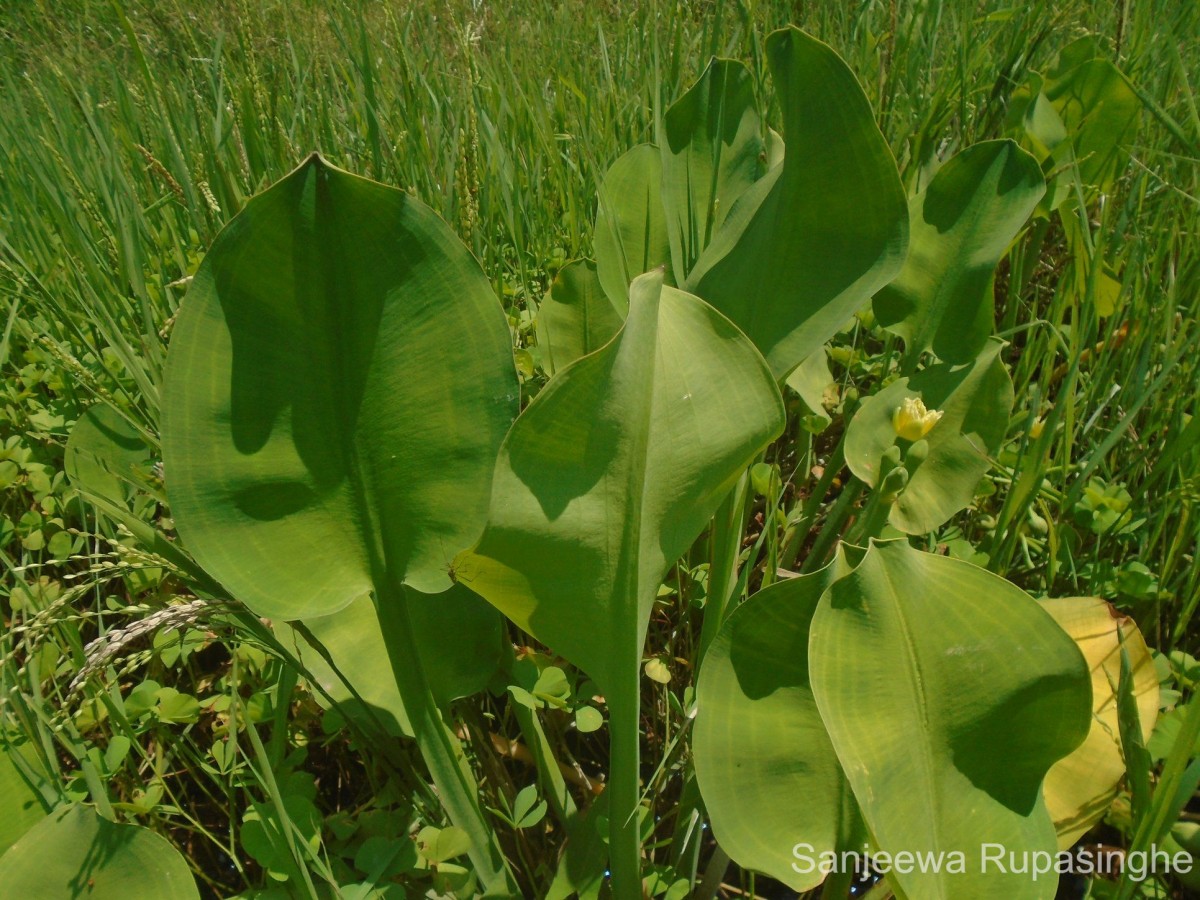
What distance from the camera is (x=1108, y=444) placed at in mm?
1023

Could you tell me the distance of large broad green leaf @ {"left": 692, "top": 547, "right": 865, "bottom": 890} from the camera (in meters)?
0.71

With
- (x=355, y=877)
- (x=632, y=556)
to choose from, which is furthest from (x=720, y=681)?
(x=355, y=877)

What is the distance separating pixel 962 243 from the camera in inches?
42.3

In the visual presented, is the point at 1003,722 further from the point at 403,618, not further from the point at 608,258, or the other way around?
the point at 608,258

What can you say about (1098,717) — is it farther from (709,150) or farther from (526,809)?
(709,150)

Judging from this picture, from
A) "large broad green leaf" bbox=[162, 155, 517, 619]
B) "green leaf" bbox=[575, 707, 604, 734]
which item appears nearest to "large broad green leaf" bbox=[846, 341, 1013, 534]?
"green leaf" bbox=[575, 707, 604, 734]

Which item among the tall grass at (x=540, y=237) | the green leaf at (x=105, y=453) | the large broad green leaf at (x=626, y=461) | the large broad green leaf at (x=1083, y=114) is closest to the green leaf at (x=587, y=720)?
the tall grass at (x=540, y=237)

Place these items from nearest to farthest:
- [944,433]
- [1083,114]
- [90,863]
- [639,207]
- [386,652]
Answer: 1. [90,863]
2. [386,652]
3. [944,433]
4. [639,207]
5. [1083,114]

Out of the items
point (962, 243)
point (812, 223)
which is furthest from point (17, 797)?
point (962, 243)

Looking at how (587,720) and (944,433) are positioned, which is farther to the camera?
(944,433)

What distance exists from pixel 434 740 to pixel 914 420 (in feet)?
1.90

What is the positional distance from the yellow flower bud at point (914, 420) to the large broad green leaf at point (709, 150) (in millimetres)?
293

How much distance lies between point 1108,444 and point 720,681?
0.61m

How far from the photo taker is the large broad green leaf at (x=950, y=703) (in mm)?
638
